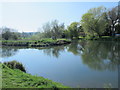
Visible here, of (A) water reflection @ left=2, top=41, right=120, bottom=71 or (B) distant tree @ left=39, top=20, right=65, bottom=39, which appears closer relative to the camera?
(A) water reflection @ left=2, top=41, right=120, bottom=71

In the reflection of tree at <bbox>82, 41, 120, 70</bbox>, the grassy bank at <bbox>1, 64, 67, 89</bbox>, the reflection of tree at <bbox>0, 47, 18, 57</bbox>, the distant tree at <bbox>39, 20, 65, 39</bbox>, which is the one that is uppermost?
the distant tree at <bbox>39, 20, 65, 39</bbox>

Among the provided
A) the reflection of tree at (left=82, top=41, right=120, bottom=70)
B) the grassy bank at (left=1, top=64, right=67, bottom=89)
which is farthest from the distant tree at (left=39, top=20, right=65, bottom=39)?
the grassy bank at (left=1, top=64, right=67, bottom=89)

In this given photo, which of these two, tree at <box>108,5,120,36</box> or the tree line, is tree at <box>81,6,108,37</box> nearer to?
the tree line

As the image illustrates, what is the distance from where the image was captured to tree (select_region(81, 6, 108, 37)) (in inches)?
996

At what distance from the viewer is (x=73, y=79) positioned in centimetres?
404

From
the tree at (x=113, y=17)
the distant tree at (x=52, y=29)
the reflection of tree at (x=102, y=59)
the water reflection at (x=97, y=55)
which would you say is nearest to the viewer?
the reflection of tree at (x=102, y=59)

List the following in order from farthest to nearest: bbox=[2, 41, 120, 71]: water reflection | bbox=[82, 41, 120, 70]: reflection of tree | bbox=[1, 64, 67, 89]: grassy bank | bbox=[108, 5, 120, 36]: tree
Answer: bbox=[108, 5, 120, 36]: tree < bbox=[2, 41, 120, 71]: water reflection < bbox=[82, 41, 120, 70]: reflection of tree < bbox=[1, 64, 67, 89]: grassy bank

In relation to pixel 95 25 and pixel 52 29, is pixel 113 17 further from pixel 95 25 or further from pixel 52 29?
pixel 52 29

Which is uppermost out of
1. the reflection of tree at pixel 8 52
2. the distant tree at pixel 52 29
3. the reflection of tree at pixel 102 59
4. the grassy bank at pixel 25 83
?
the distant tree at pixel 52 29

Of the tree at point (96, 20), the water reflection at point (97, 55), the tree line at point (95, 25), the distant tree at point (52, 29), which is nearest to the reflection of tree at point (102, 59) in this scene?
the water reflection at point (97, 55)

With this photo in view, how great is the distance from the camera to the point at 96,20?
2580 cm

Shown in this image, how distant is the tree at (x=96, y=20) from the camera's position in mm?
25297

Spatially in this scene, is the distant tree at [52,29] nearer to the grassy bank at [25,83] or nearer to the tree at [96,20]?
the tree at [96,20]

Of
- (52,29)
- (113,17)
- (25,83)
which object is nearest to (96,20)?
(113,17)
